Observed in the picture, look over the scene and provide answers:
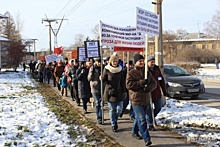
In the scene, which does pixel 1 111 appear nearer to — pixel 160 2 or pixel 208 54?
pixel 160 2

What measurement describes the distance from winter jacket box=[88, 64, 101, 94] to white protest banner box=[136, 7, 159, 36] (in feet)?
6.52

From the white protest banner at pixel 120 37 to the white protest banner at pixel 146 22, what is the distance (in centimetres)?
83

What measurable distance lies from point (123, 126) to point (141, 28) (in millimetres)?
2504

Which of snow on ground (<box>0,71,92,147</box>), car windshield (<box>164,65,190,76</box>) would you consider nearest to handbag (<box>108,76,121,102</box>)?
snow on ground (<box>0,71,92,147</box>)

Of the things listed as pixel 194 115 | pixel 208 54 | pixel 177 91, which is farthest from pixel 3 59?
pixel 194 115

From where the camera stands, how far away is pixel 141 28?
7.47 metres

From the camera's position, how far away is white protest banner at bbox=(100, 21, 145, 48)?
853cm

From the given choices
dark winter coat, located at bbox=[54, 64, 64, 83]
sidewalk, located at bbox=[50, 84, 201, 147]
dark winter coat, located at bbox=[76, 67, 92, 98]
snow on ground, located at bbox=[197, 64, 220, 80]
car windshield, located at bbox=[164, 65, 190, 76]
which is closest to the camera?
sidewalk, located at bbox=[50, 84, 201, 147]

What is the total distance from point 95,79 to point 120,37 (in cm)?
134

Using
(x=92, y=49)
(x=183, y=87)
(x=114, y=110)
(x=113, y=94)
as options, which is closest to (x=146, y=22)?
(x=113, y=94)

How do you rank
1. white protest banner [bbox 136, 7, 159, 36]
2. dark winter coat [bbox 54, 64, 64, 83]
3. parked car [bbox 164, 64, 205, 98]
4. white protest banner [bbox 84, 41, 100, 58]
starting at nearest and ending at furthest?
white protest banner [bbox 136, 7, 159, 36]
white protest banner [bbox 84, 41, 100, 58]
parked car [bbox 164, 64, 205, 98]
dark winter coat [bbox 54, 64, 64, 83]

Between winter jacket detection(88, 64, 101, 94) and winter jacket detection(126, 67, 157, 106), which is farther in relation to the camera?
A: winter jacket detection(88, 64, 101, 94)

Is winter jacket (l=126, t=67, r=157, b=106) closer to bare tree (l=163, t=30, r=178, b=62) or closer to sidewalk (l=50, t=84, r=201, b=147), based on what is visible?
sidewalk (l=50, t=84, r=201, b=147)

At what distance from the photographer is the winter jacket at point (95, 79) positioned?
8875 mm
